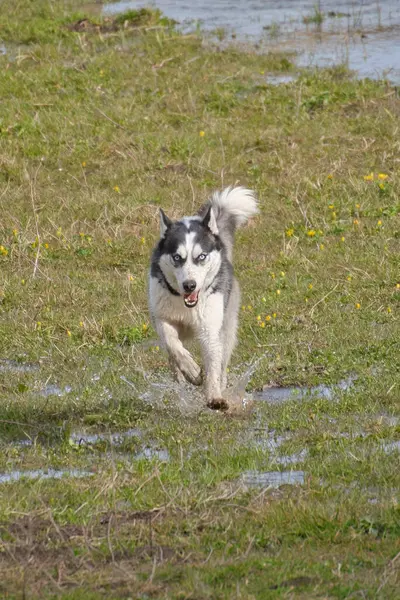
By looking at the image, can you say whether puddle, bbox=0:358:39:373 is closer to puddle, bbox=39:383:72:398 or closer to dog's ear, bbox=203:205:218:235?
puddle, bbox=39:383:72:398

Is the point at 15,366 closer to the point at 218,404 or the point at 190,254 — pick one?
the point at 190,254

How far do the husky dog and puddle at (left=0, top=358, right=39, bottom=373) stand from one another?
1371 mm

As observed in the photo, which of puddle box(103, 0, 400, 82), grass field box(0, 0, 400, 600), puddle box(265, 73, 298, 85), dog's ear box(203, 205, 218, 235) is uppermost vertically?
dog's ear box(203, 205, 218, 235)

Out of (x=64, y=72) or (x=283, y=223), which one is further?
(x=64, y=72)

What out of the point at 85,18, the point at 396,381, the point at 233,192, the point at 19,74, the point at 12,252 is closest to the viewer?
the point at 396,381

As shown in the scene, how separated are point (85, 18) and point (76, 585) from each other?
47.3ft

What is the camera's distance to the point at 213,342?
7738 millimetres

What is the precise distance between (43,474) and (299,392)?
220cm

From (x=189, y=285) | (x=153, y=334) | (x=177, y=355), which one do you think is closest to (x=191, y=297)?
(x=189, y=285)

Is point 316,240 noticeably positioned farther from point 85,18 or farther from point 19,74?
point 85,18

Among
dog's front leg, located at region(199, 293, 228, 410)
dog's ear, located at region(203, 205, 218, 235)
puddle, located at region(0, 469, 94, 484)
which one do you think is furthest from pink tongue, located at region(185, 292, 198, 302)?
puddle, located at region(0, 469, 94, 484)

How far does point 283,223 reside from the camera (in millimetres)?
12008

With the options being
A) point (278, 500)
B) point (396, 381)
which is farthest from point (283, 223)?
point (278, 500)

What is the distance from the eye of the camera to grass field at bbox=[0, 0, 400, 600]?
506 cm
